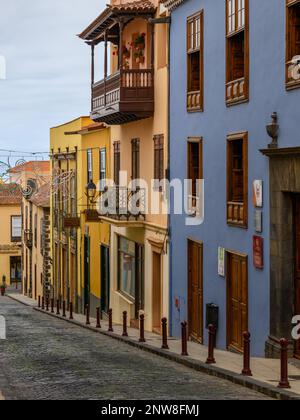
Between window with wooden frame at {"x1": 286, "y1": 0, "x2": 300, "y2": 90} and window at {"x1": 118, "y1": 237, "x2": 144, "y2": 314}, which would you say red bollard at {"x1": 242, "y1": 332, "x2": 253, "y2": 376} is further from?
window at {"x1": 118, "y1": 237, "x2": 144, "y2": 314}

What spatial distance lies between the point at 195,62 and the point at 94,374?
9662 mm

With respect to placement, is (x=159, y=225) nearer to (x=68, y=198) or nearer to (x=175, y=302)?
(x=175, y=302)

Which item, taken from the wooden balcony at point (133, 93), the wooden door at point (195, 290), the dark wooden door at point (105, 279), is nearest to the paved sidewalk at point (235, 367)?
the wooden door at point (195, 290)

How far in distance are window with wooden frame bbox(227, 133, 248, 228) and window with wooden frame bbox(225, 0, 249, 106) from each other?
2.76ft

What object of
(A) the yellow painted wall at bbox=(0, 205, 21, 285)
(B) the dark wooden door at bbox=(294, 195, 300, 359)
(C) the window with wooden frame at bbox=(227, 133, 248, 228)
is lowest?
(A) the yellow painted wall at bbox=(0, 205, 21, 285)

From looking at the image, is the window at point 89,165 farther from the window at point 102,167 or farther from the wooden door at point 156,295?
the wooden door at point 156,295

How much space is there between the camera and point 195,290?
920 inches

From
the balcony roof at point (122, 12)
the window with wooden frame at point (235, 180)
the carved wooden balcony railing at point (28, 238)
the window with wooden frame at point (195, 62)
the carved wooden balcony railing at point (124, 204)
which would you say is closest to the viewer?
the window with wooden frame at point (235, 180)

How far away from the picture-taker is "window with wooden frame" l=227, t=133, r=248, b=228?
1945 cm

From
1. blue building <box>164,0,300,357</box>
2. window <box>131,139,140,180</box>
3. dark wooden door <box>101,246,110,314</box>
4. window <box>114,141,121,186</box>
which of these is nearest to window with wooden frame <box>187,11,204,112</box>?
blue building <box>164,0,300,357</box>

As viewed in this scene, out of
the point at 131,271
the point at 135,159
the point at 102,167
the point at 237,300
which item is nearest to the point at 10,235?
the point at 102,167

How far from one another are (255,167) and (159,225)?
27.9 feet

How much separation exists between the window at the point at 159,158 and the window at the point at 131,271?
117 inches

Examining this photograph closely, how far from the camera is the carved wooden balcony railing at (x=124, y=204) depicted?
93.8ft
